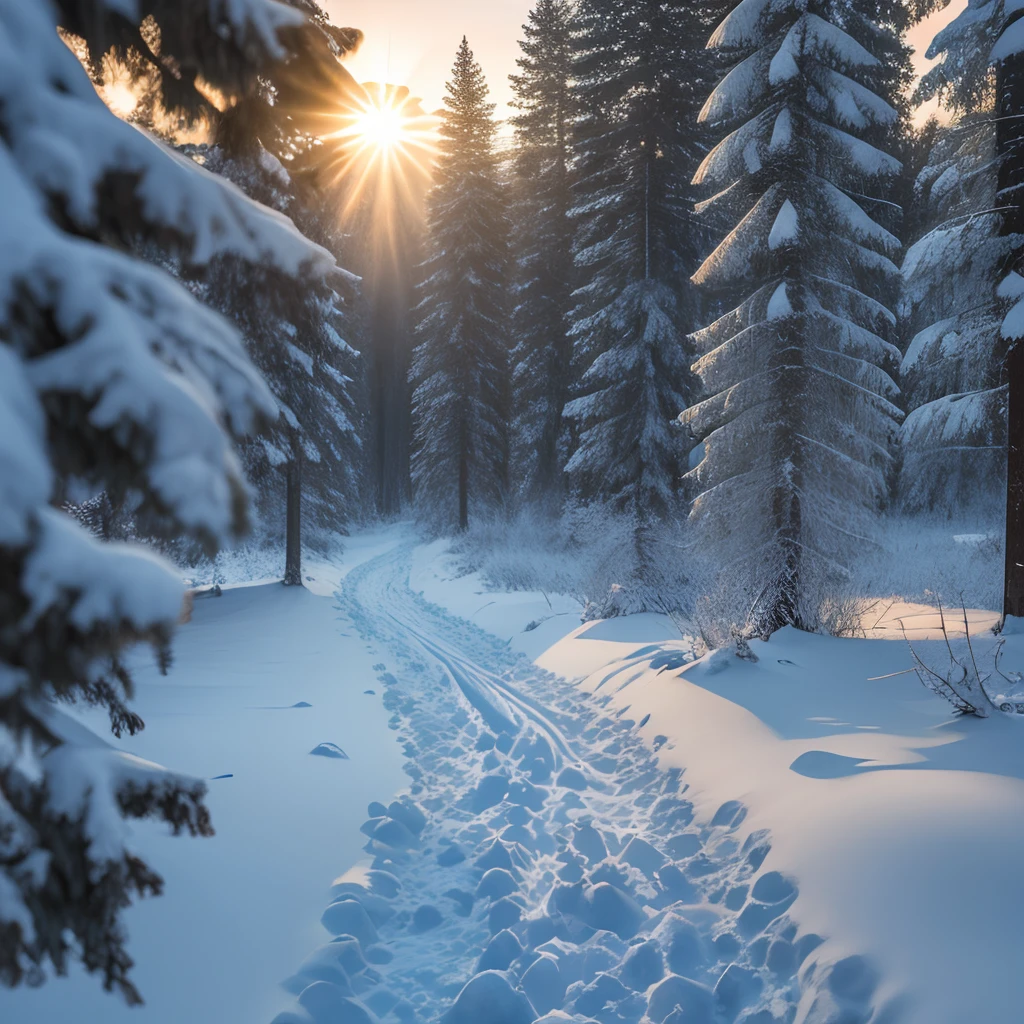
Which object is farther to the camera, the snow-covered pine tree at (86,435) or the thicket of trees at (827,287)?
the thicket of trees at (827,287)

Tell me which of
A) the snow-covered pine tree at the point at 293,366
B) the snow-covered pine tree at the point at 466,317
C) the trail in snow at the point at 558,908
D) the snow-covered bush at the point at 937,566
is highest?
the snow-covered pine tree at the point at 466,317

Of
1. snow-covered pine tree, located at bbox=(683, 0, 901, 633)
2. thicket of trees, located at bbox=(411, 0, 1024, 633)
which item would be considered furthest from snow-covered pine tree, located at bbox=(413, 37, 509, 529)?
snow-covered pine tree, located at bbox=(683, 0, 901, 633)

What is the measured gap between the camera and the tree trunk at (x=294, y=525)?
53.4 feet

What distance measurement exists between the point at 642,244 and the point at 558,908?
13.2 m

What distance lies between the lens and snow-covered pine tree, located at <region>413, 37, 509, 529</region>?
25016 mm

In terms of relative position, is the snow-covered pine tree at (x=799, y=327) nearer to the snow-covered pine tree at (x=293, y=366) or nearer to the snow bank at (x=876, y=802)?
the snow bank at (x=876, y=802)

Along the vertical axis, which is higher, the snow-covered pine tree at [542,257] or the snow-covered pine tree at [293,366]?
the snow-covered pine tree at [542,257]

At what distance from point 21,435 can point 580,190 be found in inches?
631

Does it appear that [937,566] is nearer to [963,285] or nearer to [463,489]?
[963,285]

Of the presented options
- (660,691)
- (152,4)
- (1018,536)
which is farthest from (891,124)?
(152,4)

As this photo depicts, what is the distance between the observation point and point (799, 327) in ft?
31.1

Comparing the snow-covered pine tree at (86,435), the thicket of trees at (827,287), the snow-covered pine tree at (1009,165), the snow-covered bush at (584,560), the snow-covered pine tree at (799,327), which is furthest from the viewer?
the snow-covered bush at (584,560)

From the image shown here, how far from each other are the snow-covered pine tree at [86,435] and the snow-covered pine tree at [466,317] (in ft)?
80.4

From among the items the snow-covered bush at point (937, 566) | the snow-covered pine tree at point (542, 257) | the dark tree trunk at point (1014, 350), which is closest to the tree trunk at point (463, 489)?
the snow-covered pine tree at point (542, 257)
